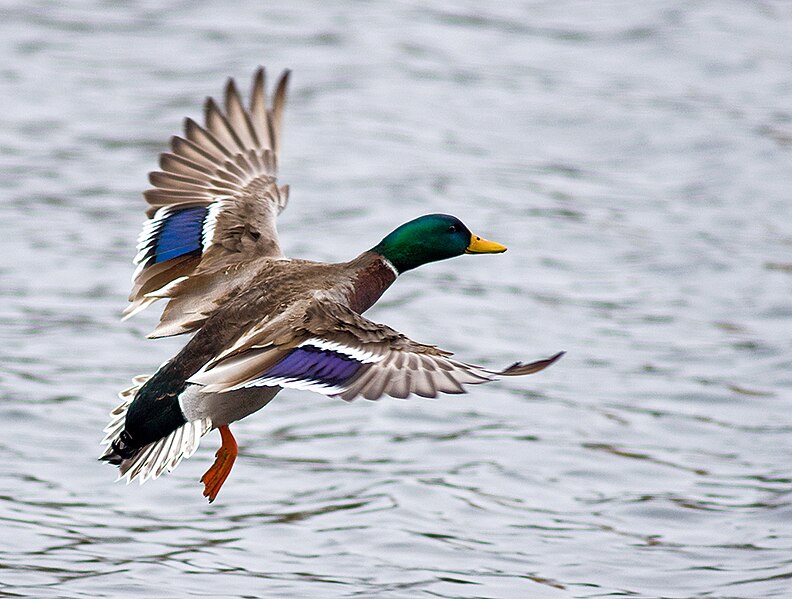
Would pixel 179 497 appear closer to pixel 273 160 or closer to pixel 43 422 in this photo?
pixel 43 422

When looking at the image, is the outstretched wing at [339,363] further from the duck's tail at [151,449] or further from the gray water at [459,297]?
the gray water at [459,297]

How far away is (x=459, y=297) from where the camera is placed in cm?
1070

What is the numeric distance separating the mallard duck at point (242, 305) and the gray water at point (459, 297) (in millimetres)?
1051

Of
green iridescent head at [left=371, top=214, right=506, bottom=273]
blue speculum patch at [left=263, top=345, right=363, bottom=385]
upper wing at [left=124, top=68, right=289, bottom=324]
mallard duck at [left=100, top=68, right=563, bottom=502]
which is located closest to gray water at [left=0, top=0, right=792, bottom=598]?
mallard duck at [left=100, top=68, right=563, bottom=502]

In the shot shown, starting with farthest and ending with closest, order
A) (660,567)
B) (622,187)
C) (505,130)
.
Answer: (505,130)
(622,187)
(660,567)

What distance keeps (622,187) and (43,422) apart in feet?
17.6

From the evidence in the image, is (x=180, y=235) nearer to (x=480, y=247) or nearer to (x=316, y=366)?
(x=480, y=247)

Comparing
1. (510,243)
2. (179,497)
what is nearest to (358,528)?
(179,497)

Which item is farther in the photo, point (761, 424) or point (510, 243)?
point (510, 243)

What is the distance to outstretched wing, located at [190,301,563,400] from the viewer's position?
5.43 m

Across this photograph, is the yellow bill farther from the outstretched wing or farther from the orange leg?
the orange leg

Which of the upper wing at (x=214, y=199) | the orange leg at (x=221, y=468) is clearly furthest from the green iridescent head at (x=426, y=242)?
the orange leg at (x=221, y=468)

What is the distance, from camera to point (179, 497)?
315 inches

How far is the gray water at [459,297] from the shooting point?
7508mm
